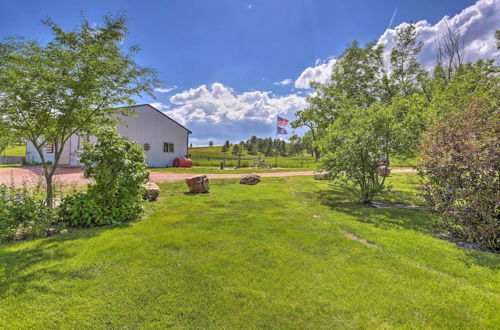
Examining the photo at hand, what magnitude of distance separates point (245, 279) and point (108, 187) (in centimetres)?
377

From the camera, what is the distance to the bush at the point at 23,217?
3678 mm

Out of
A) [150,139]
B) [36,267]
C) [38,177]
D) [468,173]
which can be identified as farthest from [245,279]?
[150,139]

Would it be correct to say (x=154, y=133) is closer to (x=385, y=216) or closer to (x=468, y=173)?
(x=385, y=216)

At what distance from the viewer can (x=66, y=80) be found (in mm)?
4184

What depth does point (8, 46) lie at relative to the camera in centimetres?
401

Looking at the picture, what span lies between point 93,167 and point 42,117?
4.40ft

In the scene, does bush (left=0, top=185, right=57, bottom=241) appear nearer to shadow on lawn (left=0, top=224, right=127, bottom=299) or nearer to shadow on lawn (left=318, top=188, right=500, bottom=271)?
shadow on lawn (left=0, top=224, right=127, bottom=299)

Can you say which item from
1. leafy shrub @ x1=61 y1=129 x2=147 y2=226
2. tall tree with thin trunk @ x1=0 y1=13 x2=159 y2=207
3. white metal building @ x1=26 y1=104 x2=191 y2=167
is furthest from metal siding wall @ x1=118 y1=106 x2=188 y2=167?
leafy shrub @ x1=61 y1=129 x2=147 y2=226

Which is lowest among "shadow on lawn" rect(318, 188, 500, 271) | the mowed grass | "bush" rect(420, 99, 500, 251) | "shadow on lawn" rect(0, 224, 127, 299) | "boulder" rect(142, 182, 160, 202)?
"shadow on lawn" rect(318, 188, 500, 271)

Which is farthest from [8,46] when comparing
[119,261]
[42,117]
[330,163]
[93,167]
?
[330,163]

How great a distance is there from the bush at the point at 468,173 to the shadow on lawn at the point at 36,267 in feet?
19.7

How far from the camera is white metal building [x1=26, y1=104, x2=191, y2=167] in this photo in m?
18.2

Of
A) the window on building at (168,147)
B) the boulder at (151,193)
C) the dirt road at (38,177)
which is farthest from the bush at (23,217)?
the window on building at (168,147)

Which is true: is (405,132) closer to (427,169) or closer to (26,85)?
(427,169)
